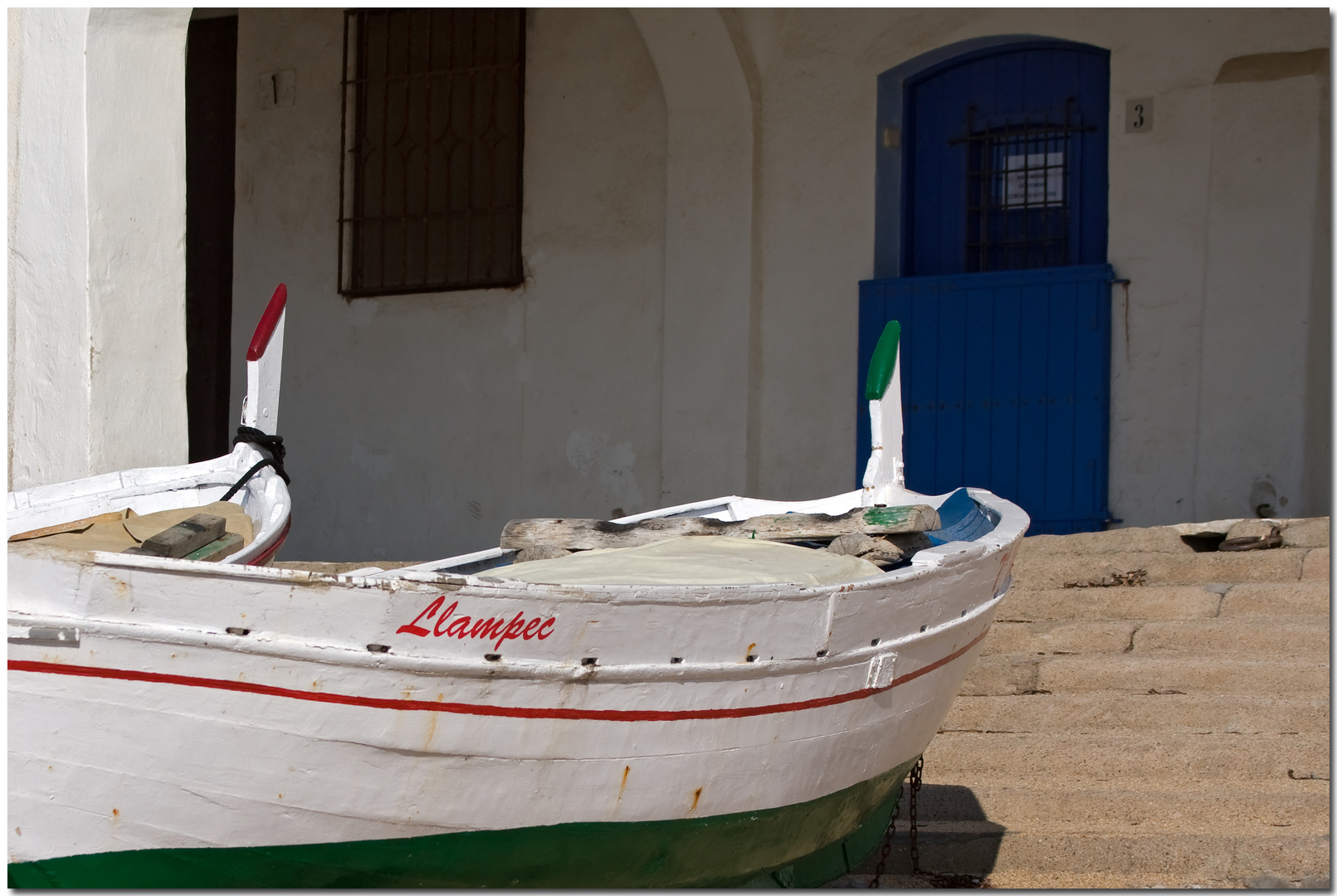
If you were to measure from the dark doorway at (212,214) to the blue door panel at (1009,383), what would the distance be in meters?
4.33

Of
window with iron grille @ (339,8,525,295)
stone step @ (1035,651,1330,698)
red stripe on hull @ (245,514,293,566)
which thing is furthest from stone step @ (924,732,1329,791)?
window with iron grille @ (339,8,525,295)

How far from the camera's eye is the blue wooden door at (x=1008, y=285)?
23.4ft

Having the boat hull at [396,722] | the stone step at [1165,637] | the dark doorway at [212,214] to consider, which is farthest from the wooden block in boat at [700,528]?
the dark doorway at [212,214]

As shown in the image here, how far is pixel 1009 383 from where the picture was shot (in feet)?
24.0

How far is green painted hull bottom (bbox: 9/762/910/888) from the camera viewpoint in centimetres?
249

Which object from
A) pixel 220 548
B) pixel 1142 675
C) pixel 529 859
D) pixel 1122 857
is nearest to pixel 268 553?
pixel 220 548

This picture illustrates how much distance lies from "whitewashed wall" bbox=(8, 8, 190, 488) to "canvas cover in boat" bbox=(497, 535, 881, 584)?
2135mm

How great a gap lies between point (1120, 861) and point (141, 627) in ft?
8.80

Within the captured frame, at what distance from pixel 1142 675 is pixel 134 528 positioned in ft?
11.2

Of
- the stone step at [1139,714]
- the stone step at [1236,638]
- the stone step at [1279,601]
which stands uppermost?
the stone step at [1279,601]

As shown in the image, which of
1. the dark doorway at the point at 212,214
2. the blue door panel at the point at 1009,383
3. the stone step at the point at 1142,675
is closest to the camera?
the stone step at the point at 1142,675

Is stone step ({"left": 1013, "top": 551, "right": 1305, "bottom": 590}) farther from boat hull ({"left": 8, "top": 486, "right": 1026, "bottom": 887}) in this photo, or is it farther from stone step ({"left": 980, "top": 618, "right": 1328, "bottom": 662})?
boat hull ({"left": 8, "top": 486, "right": 1026, "bottom": 887})

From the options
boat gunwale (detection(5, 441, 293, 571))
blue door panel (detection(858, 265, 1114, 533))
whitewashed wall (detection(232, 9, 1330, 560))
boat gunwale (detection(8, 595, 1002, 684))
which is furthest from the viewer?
blue door panel (detection(858, 265, 1114, 533))

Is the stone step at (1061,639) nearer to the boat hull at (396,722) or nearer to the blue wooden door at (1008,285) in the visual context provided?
the blue wooden door at (1008,285)
